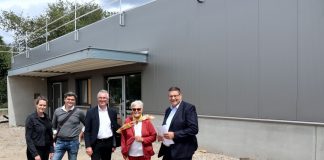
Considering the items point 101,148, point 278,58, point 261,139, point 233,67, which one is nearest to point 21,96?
point 233,67

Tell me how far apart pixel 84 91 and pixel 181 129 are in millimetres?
12835

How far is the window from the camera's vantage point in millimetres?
16480

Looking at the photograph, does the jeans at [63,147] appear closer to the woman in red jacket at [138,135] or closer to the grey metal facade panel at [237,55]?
the woman in red jacket at [138,135]

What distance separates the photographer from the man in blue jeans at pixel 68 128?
19.7 feet

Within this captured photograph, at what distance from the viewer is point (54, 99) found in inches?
850

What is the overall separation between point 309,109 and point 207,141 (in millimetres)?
3119

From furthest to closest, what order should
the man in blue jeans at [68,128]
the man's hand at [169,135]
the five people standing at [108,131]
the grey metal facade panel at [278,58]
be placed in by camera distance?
Answer: the grey metal facade panel at [278,58]
the man in blue jeans at [68,128]
the five people standing at [108,131]
the man's hand at [169,135]

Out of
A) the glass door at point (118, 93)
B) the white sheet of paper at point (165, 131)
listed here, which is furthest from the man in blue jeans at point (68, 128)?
the glass door at point (118, 93)

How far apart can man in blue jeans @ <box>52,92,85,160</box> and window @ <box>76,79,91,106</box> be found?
1034 cm

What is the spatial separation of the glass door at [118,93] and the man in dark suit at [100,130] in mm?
8162

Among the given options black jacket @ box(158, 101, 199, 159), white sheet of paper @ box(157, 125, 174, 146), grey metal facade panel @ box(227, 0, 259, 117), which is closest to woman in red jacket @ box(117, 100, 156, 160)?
white sheet of paper @ box(157, 125, 174, 146)

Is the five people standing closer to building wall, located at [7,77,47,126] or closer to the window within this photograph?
the window

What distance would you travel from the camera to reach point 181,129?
15.1 ft

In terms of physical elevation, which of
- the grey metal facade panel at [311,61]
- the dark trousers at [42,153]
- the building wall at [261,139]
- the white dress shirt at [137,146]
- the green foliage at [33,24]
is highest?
the green foliage at [33,24]
